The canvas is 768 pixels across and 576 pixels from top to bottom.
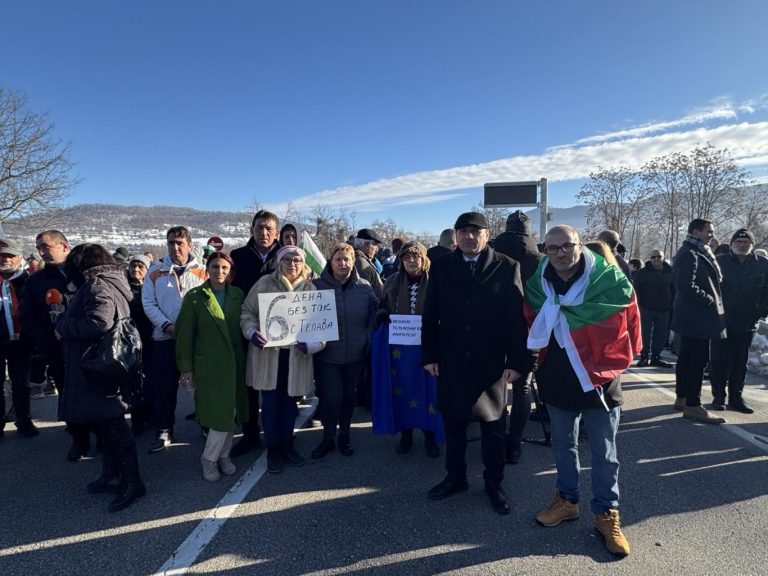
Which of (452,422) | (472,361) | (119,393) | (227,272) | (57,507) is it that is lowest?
(57,507)

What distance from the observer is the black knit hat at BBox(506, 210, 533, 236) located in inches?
168

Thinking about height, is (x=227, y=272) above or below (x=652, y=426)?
above

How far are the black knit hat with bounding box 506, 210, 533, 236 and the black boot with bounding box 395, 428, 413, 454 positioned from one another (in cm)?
237

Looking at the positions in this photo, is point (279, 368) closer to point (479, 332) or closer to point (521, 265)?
point (479, 332)

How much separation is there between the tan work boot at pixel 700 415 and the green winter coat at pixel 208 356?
5.26m

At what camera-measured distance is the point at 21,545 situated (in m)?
2.84

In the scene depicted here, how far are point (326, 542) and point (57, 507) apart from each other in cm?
230

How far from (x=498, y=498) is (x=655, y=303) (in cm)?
688

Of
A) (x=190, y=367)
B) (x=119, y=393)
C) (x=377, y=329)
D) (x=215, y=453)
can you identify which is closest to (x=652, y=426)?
(x=377, y=329)

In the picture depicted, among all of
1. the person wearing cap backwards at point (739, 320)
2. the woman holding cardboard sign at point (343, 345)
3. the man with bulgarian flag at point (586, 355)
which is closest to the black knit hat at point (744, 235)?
the person wearing cap backwards at point (739, 320)

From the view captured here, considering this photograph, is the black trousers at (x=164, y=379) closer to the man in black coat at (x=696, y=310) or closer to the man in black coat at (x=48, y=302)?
the man in black coat at (x=48, y=302)

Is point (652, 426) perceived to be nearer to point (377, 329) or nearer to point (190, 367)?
point (377, 329)

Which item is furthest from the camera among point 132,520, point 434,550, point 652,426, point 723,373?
point 723,373

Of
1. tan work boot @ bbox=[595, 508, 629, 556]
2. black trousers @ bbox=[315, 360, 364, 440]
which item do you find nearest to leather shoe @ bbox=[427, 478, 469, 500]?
tan work boot @ bbox=[595, 508, 629, 556]
